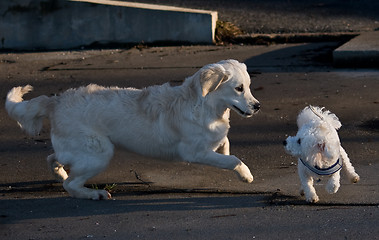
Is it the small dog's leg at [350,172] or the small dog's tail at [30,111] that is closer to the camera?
the small dog's leg at [350,172]

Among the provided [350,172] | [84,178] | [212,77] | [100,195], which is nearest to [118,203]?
[100,195]

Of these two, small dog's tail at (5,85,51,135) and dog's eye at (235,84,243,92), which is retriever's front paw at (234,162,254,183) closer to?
dog's eye at (235,84,243,92)

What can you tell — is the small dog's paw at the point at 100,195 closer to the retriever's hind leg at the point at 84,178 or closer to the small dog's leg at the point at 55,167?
the retriever's hind leg at the point at 84,178

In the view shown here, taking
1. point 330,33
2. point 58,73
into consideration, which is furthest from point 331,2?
point 58,73

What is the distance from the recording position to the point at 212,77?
6.13m

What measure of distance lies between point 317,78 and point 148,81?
2088 mm

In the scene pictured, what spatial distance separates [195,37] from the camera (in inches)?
449

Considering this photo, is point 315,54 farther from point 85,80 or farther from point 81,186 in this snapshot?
point 81,186

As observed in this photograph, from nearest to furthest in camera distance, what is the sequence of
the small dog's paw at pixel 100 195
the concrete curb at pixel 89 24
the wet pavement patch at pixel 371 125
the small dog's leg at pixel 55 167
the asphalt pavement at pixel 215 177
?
1. the asphalt pavement at pixel 215 177
2. the small dog's paw at pixel 100 195
3. the small dog's leg at pixel 55 167
4. the wet pavement patch at pixel 371 125
5. the concrete curb at pixel 89 24

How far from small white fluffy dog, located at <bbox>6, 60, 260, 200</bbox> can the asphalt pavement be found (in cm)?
31

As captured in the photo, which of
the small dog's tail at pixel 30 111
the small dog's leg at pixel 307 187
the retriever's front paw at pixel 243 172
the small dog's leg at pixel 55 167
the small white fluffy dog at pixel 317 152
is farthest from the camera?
the small dog's leg at pixel 55 167

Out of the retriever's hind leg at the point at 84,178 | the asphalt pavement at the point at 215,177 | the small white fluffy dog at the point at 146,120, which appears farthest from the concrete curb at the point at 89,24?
the retriever's hind leg at the point at 84,178

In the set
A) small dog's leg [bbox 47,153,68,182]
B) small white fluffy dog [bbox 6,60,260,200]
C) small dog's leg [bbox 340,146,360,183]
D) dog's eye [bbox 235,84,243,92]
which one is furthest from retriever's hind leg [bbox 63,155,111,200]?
small dog's leg [bbox 340,146,360,183]

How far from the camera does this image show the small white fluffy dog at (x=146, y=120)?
620cm
